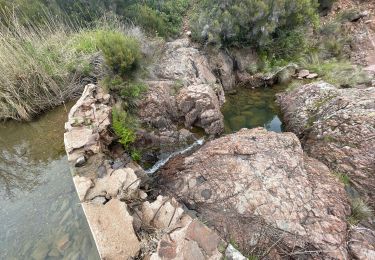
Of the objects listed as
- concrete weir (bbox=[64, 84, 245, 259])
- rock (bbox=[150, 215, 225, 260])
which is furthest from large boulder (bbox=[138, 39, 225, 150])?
rock (bbox=[150, 215, 225, 260])

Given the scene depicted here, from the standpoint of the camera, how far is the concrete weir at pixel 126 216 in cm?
186

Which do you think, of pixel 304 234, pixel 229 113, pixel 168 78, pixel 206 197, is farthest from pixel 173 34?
pixel 304 234

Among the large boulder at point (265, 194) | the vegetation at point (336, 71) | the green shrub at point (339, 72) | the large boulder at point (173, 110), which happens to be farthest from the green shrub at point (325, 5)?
the large boulder at point (265, 194)

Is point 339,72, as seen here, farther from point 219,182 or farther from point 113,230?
point 113,230

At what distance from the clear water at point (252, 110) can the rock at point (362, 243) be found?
8.18 feet

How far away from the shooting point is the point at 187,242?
1854 millimetres

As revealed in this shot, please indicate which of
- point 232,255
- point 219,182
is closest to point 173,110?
point 219,182

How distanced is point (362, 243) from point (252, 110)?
3.40 meters

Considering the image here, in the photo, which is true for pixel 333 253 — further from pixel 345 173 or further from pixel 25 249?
pixel 25 249

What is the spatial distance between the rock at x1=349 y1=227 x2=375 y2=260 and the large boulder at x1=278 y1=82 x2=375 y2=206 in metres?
0.67

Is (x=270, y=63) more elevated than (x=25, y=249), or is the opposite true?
(x=25, y=249)

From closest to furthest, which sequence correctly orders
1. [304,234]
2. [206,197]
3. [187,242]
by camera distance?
[187,242], [304,234], [206,197]

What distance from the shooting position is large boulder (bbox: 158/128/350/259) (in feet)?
8.06

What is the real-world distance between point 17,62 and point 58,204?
2.65 metres
